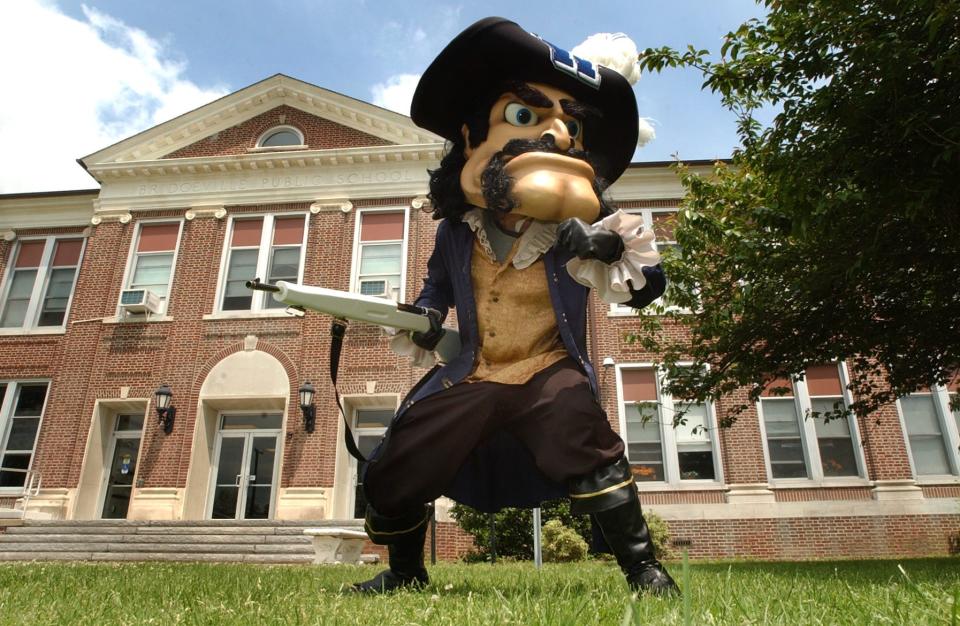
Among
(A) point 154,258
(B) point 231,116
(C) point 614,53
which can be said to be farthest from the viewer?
(B) point 231,116

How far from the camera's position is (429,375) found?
9.66 ft

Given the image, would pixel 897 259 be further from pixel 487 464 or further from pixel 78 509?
pixel 78 509

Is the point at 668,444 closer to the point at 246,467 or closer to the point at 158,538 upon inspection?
the point at 246,467

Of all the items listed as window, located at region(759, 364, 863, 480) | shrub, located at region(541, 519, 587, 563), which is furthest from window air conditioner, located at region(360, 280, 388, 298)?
window, located at region(759, 364, 863, 480)

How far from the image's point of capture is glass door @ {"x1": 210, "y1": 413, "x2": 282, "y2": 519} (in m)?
13.2

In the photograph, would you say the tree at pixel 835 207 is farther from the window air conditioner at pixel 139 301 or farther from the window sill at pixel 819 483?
the window air conditioner at pixel 139 301

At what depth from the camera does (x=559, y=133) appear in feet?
9.32

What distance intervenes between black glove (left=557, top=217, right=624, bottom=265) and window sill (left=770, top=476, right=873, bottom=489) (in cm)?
1211

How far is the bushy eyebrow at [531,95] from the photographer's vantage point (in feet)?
9.54

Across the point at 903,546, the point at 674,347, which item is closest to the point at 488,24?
the point at 674,347

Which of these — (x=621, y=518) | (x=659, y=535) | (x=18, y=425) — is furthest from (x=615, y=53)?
(x=18, y=425)

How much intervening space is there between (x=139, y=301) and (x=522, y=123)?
44.7ft

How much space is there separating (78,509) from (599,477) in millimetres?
13941

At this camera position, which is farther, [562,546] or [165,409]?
[165,409]
